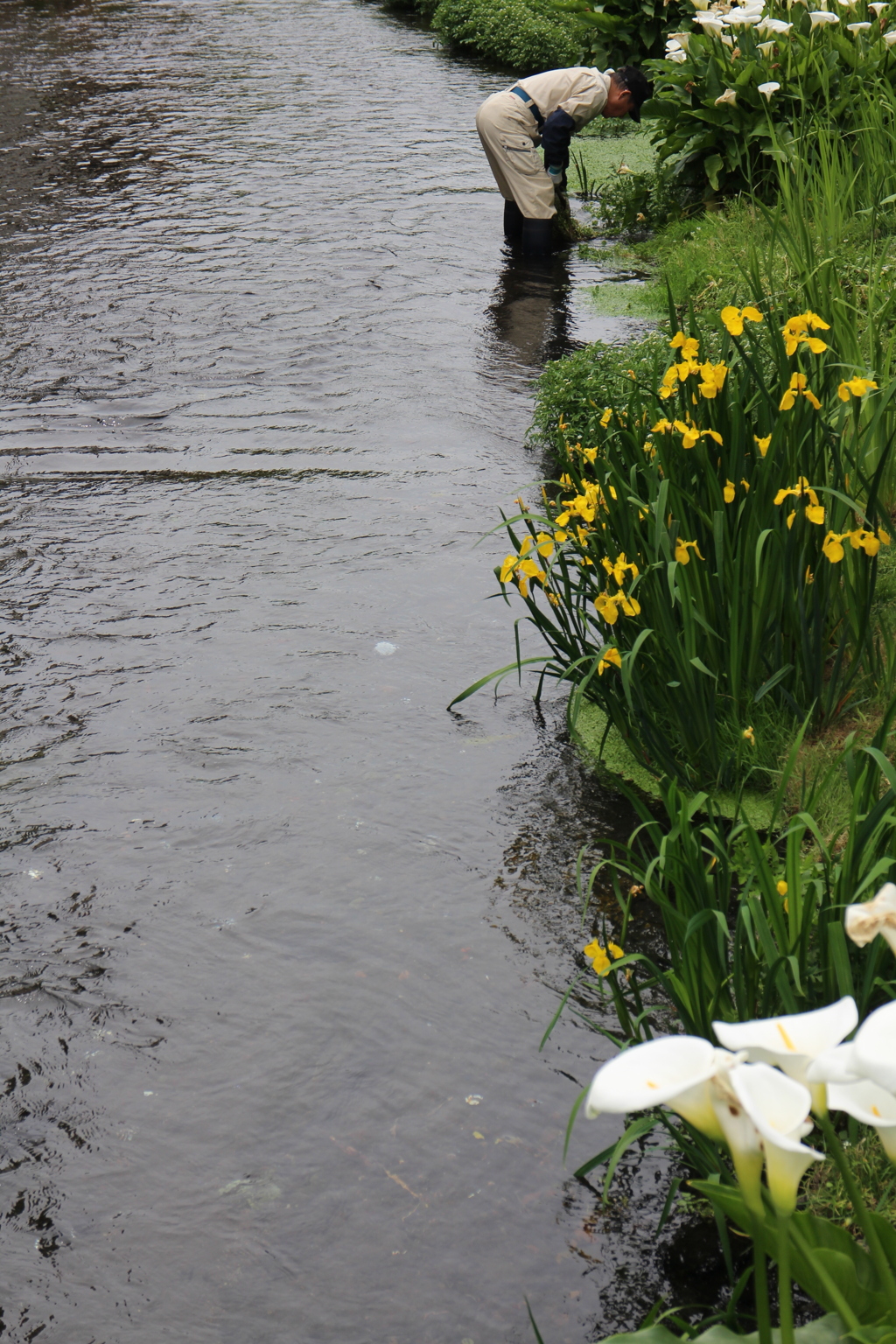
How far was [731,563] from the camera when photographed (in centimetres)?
300

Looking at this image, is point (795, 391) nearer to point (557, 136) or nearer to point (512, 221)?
point (557, 136)

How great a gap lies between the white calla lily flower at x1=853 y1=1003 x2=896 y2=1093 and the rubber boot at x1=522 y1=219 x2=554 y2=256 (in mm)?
7830

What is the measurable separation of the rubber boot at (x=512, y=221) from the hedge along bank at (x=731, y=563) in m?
5.58

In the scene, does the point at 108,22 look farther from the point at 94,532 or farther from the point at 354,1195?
the point at 354,1195

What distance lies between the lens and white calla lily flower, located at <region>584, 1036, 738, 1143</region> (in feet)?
3.67

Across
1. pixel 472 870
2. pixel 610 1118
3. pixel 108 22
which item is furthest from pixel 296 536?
pixel 108 22

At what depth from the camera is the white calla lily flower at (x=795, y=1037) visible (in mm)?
1157

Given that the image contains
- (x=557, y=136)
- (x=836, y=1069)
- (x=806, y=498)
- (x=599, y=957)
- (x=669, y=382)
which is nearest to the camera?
(x=836, y=1069)

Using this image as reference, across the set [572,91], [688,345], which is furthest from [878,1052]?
[572,91]

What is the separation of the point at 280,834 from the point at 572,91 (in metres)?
6.58

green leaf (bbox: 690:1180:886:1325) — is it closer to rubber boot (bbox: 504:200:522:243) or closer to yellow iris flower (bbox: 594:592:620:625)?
yellow iris flower (bbox: 594:592:620:625)

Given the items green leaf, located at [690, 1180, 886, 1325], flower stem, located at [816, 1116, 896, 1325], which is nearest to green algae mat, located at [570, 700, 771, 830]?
green leaf, located at [690, 1180, 886, 1325]

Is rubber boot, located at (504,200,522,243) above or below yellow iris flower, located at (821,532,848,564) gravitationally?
below

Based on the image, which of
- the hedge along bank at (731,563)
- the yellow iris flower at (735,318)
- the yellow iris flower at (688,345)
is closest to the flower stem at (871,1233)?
the hedge along bank at (731,563)
